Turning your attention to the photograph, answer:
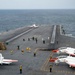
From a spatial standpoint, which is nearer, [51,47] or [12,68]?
[12,68]

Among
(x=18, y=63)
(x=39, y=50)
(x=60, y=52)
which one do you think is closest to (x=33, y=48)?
(x=39, y=50)

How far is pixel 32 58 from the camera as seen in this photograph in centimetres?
5741

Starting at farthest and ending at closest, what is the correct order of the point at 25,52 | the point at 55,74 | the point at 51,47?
1. the point at 51,47
2. the point at 25,52
3. the point at 55,74

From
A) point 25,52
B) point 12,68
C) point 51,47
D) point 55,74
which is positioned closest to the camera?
point 55,74

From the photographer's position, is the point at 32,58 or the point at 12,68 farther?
the point at 32,58

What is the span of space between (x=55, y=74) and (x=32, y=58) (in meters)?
14.6

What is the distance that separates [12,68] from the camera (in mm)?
48062

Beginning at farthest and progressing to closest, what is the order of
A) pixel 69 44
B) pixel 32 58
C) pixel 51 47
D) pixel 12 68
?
pixel 69 44 → pixel 51 47 → pixel 32 58 → pixel 12 68

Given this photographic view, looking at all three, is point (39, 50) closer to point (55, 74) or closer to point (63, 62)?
point (63, 62)

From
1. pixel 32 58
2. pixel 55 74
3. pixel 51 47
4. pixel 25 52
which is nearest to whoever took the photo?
pixel 55 74

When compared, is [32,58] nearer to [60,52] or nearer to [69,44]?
[60,52]

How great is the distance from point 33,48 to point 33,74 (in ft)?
91.6

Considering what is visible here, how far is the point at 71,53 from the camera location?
57.8 metres

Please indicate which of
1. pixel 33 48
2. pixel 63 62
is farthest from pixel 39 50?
pixel 63 62
